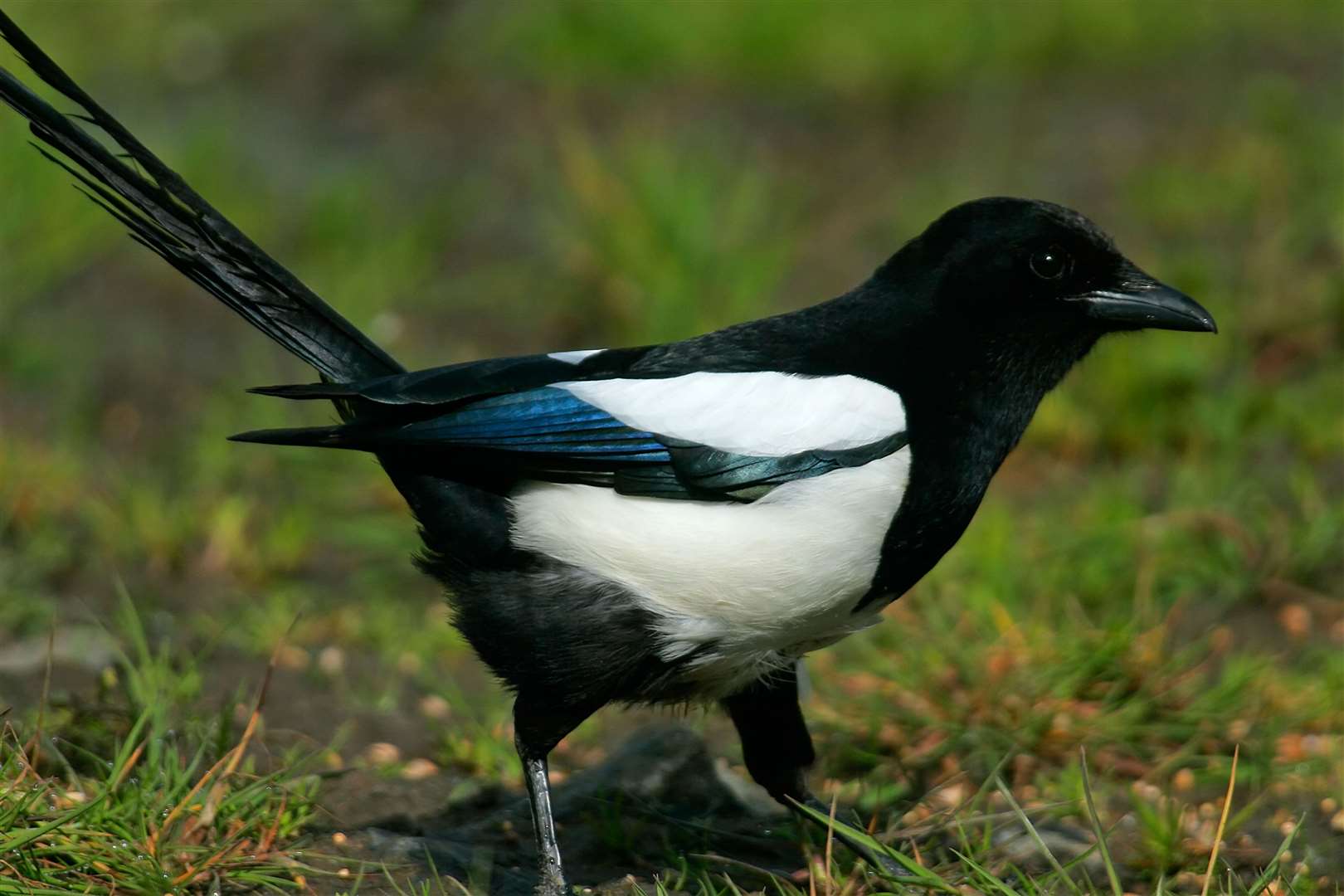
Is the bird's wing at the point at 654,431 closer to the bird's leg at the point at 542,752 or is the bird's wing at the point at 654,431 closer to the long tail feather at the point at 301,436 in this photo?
the long tail feather at the point at 301,436

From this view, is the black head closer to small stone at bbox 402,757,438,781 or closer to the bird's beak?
the bird's beak

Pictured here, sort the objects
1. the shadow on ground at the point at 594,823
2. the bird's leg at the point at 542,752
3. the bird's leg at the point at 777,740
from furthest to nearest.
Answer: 1. the bird's leg at the point at 777,740
2. the shadow on ground at the point at 594,823
3. the bird's leg at the point at 542,752

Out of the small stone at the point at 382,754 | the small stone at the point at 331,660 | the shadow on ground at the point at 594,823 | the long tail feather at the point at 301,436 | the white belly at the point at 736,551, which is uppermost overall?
the long tail feather at the point at 301,436

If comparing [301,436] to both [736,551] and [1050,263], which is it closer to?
[736,551]

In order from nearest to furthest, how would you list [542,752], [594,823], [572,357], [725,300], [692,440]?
[692,440]
[542,752]
[572,357]
[594,823]
[725,300]

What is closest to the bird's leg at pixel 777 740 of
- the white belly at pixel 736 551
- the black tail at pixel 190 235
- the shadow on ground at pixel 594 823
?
the shadow on ground at pixel 594 823

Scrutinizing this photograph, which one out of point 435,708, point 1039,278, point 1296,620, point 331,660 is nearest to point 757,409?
point 1039,278
